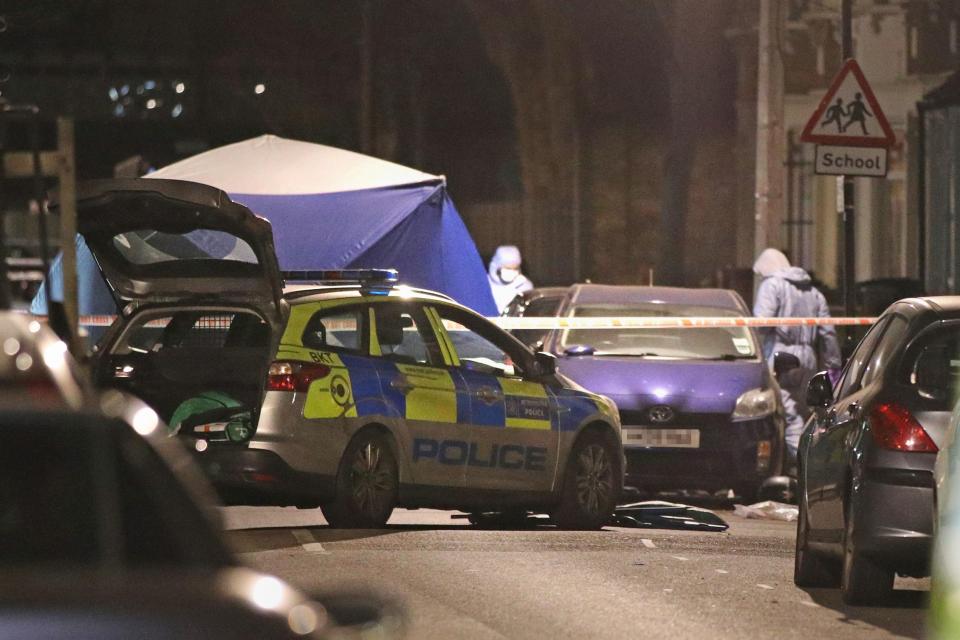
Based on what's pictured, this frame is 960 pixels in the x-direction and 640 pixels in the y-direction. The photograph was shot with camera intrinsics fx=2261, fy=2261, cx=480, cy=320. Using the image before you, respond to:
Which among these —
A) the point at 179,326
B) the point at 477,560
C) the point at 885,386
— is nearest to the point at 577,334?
the point at 179,326

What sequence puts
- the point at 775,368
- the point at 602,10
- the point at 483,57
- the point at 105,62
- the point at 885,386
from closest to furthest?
the point at 885,386 → the point at 775,368 → the point at 602,10 → the point at 483,57 → the point at 105,62

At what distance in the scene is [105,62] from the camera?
56.7m

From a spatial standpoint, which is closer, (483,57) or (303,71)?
(483,57)

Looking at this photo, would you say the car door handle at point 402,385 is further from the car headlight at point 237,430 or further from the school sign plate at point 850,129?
the school sign plate at point 850,129

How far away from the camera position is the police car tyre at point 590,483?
46.0 ft

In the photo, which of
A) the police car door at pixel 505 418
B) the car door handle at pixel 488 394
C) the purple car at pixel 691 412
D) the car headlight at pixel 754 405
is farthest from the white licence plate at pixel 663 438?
the car door handle at pixel 488 394

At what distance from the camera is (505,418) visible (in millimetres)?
13602

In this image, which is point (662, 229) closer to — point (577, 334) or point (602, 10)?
point (602, 10)

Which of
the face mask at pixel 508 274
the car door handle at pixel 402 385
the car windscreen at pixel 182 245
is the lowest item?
the car door handle at pixel 402 385

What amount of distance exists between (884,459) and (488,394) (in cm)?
444

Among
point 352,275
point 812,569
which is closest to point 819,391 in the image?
point 812,569

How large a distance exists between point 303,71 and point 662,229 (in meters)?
14.5

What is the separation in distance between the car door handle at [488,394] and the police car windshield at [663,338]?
364 cm

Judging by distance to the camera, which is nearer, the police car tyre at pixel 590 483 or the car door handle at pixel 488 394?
the car door handle at pixel 488 394
